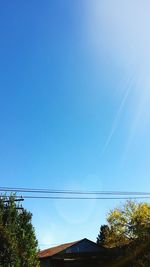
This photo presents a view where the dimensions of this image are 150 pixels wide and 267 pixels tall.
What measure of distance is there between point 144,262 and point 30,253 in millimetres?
7759

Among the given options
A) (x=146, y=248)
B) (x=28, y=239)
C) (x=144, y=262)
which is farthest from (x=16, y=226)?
(x=146, y=248)

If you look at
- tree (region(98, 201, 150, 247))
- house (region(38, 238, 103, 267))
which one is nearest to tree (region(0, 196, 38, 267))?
house (region(38, 238, 103, 267))

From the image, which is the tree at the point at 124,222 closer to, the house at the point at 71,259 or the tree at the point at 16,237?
the house at the point at 71,259

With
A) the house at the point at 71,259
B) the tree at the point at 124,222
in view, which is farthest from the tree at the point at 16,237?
the tree at the point at 124,222

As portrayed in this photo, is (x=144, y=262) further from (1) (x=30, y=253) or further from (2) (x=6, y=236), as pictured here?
(2) (x=6, y=236)

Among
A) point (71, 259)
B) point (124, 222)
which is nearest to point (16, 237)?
point (71, 259)

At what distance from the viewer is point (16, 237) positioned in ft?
66.9

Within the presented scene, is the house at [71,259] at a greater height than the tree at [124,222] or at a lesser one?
lesser

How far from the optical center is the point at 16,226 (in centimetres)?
2052

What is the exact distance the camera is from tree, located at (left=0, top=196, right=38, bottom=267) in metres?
19.1

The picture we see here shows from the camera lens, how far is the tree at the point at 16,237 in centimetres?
1914

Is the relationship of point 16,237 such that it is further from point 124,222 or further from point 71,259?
point 124,222

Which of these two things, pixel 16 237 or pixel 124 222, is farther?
pixel 124 222

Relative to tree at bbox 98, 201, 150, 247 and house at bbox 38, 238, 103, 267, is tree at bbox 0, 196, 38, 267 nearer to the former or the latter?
house at bbox 38, 238, 103, 267
